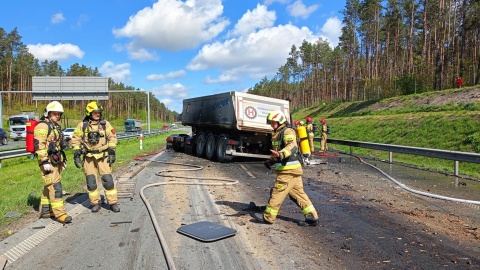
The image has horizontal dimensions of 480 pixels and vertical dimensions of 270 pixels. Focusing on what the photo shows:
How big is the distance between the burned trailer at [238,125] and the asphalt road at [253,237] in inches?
234

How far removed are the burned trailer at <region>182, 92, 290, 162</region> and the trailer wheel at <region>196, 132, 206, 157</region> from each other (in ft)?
1.01

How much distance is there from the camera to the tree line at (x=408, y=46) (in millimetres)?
36812

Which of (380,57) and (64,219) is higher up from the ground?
(380,57)

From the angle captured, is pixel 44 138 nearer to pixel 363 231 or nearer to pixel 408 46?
pixel 363 231

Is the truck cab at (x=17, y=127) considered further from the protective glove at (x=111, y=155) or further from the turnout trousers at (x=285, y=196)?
the turnout trousers at (x=285, y=196)

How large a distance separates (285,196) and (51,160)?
3731 mm

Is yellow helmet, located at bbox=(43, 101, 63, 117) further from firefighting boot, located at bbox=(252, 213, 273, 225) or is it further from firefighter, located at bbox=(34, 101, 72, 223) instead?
firefighting boot, located at bbox=(252, 213, 273, 225)

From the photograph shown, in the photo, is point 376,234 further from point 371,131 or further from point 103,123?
point 371,131

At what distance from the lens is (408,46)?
45.0 m

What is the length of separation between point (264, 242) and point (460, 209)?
407cm

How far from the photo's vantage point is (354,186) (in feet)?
28.4

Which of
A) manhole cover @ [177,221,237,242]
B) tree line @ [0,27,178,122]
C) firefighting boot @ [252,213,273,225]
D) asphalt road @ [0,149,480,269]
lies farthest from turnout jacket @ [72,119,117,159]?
tree line @ [0,27,178,122]

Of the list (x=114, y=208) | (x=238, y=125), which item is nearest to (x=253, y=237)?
(x=114, y=208)

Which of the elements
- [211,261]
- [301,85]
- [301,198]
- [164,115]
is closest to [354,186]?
[301,198]
